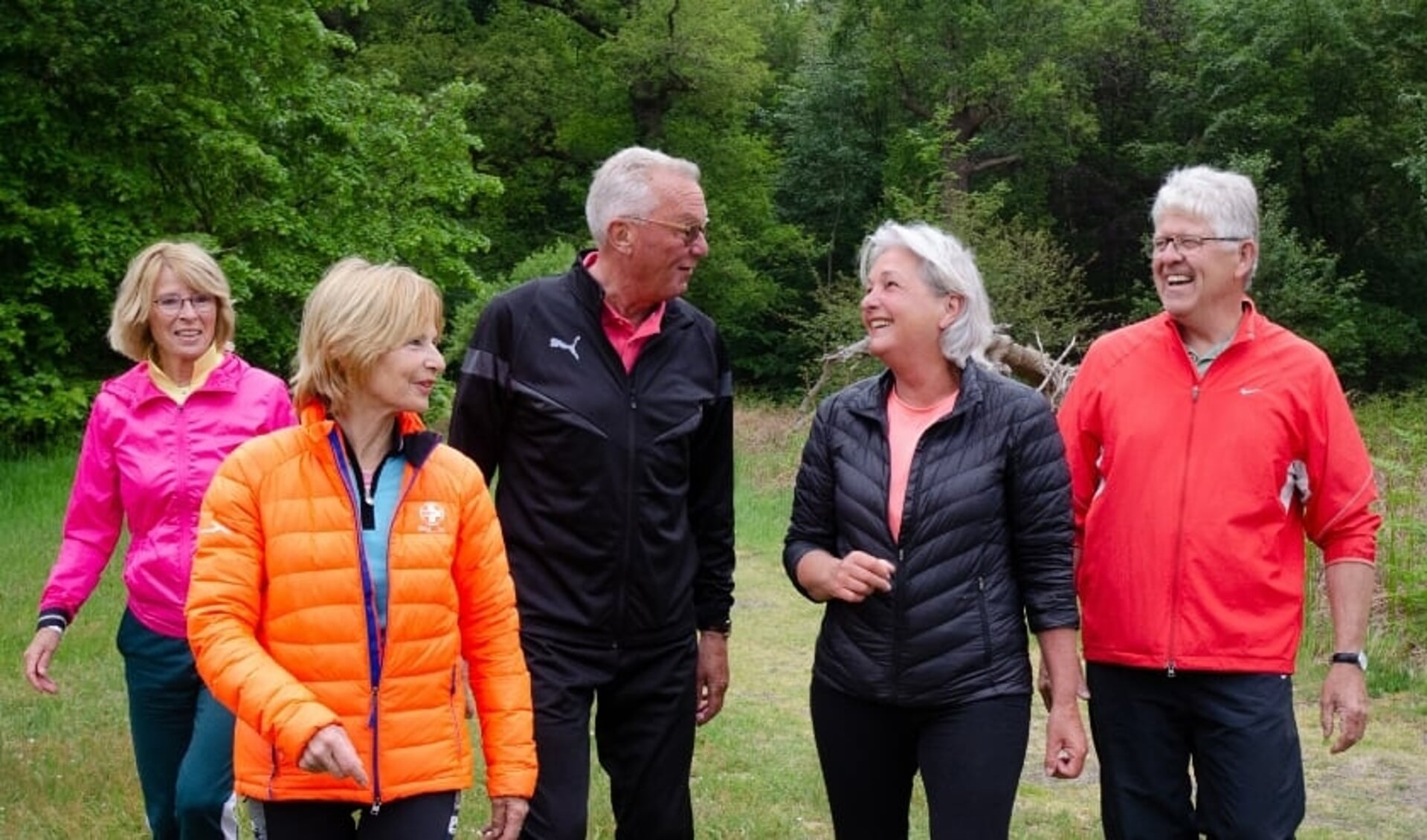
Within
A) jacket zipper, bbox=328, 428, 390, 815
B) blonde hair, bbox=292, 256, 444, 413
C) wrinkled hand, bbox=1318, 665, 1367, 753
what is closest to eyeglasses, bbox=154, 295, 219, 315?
blonde hair, bbox=292, 256, 444, 413

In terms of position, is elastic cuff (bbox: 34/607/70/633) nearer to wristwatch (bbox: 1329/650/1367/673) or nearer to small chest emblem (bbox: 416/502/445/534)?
small chest emblem (bbox: 416/502/445/534)

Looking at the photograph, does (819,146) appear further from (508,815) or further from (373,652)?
(373,652)

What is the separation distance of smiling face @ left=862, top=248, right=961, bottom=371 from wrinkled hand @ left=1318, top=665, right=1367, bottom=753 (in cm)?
127

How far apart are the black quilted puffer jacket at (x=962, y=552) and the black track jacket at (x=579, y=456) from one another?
47cm

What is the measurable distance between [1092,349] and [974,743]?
1.18m

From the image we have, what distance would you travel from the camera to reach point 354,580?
2.80 metres

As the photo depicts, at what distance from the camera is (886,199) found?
3569 cm

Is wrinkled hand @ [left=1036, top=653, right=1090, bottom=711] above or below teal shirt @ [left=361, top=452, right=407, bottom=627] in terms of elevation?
below

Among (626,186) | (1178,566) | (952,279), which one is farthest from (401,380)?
(1178,566)

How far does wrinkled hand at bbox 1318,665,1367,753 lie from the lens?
140 inches

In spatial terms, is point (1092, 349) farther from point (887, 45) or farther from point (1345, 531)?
point (887, 45)

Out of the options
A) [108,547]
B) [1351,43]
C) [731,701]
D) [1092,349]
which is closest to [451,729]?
[108,547]

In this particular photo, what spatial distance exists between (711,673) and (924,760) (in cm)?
79

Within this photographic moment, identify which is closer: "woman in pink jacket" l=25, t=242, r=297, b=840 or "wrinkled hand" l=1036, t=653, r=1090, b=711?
"wrinkled hand" l=1036, t=653, r=1090, b=711
